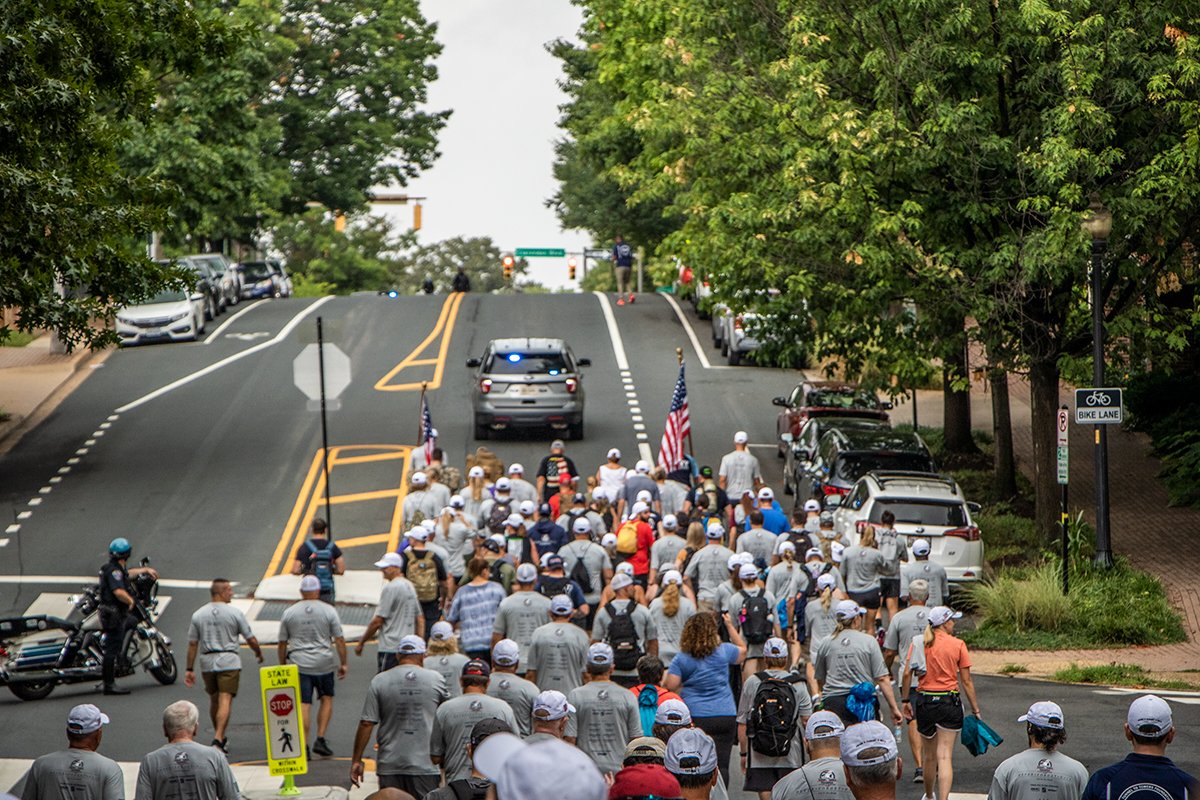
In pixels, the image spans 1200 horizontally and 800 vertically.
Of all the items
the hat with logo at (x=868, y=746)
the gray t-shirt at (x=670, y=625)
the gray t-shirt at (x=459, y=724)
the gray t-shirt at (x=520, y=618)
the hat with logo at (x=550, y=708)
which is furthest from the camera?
the gray t-shirt at (x=670, y=625)

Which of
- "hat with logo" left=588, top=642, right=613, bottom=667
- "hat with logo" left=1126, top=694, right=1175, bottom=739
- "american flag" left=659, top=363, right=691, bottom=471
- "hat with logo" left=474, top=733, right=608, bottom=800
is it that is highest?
"hat with logo" left=474, top=733, right=608, bottom=800

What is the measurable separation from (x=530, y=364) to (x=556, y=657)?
1918 centimetres

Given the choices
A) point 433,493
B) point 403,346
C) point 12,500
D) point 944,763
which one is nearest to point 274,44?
point 403,346

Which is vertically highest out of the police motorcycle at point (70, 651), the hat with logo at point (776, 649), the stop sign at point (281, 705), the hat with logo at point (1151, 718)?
the hat with logo at point (1151, 718)

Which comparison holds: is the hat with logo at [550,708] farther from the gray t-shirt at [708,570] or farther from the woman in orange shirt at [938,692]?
the gray t-shirt at [708,570]

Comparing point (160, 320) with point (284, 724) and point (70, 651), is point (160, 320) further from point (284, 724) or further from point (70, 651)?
point (284, 724)

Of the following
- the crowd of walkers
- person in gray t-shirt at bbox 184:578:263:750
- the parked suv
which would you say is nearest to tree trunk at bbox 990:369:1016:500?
the parked suv

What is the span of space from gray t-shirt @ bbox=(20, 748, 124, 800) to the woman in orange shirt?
6291 millimetres

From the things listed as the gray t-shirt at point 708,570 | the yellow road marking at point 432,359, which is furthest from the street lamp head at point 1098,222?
the yellow road marking at point 432,359

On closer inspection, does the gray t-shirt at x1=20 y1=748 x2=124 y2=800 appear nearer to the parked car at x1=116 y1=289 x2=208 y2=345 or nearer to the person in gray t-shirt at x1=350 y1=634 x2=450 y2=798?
the person in gray t-shirt at x1=350 y1=634 x2=450 y2=798

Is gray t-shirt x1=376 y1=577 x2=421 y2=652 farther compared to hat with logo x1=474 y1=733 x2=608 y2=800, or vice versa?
gray t-shirt x1=376 y1=577 x2=421 y2=652

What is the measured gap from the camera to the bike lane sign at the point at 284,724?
12797 millimetres

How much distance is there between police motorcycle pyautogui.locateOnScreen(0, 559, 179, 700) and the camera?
56.7 feet

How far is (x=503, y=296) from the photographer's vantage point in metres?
53.5
